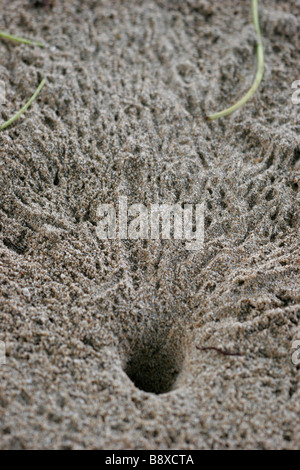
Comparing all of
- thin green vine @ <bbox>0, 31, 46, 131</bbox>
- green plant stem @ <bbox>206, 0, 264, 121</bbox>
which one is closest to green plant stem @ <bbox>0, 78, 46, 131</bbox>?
thin green vine @ <bbox>0, 31, 46, 131</bbox>

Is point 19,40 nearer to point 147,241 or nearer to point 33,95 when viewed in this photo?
point 33,95

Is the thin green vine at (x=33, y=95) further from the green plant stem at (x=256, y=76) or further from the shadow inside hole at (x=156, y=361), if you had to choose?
the shadow inside hole at (x=156, y=361)

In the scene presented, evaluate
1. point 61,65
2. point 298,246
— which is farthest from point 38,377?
point 61,65

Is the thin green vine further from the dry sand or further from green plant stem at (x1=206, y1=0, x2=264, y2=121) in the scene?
green plant stem at (x1=206, y1=0, x2=264, y2=121)

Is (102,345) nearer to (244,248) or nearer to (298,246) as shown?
(244,248)

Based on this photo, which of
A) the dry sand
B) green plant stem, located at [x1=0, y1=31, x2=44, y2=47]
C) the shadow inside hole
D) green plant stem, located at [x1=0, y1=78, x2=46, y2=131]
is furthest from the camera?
green plant stem, located at [x1=0, y1=31, x2=44, y2=47]

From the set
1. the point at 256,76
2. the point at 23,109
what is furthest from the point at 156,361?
the point at 256,76

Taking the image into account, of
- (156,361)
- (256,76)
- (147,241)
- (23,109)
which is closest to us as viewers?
(156,361)

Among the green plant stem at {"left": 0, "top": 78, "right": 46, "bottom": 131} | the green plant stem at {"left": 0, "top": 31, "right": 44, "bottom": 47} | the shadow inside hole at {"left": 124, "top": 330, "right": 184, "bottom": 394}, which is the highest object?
the green plant stem at {"left": 0, "top": 31, "right": 44, "bottom": 47}
